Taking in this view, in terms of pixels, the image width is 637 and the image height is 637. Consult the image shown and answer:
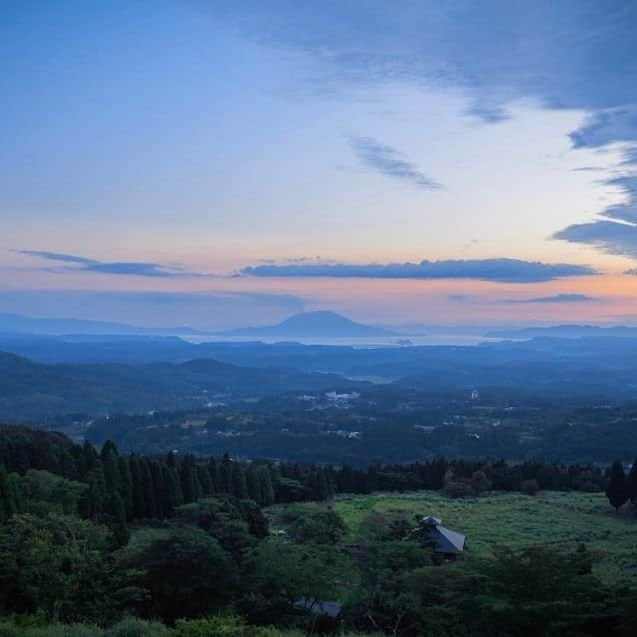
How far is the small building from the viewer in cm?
2770

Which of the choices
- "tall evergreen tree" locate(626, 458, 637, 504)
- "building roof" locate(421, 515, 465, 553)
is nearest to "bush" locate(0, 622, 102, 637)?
"building roof" locate(421, 515, 465, 553)

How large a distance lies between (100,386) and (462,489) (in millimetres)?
147585

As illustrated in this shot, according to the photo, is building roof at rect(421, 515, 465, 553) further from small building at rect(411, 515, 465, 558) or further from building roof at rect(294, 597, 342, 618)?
building roof at rect(294, 597, 342, 618)

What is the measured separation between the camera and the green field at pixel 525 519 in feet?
108

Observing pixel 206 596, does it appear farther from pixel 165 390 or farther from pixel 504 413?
pixel 165 390

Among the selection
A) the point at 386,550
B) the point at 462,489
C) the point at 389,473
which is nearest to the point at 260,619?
the point at 386,550

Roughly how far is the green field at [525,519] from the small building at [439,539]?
3.50ft

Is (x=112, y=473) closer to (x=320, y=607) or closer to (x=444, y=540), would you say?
(x=444, y=540)

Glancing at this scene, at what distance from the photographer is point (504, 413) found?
141125 millimetres

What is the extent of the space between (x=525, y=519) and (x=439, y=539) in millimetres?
15517

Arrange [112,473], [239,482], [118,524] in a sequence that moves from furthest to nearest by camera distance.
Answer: [239,482]
[112,473]
[118,524]

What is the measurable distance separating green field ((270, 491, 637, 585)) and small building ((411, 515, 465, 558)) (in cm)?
107

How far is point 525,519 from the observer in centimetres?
4209

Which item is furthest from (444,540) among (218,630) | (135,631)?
(135,631)
